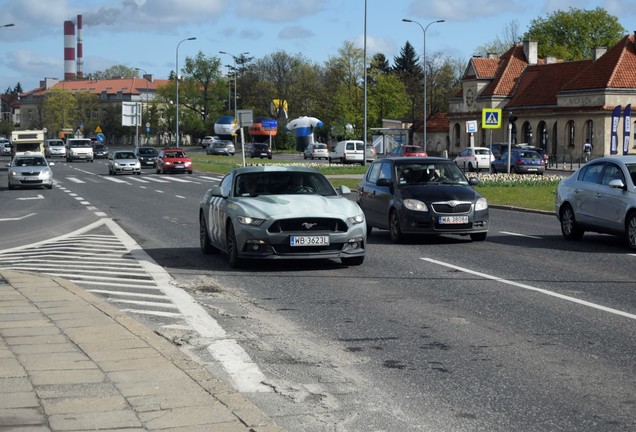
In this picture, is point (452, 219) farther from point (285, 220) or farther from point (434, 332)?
point (434, 332)

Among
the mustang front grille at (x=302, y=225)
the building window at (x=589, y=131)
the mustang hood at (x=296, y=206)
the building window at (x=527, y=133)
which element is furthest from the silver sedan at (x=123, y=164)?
the mustang front grille at (x=302, y=225)

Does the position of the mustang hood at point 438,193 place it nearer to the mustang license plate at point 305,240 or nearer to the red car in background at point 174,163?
the mustang license plate at point 305,240

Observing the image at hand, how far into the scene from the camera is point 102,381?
6.68 metres

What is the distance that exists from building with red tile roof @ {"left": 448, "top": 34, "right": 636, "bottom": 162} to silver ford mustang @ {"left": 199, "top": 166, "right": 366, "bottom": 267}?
59.0 meters

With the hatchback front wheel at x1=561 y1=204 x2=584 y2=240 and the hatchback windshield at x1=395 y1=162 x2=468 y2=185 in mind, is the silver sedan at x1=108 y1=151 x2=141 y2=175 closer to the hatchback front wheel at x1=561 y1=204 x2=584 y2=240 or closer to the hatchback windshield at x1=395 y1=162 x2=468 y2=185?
the hatchback windshield at x1=395 y1=162 x2=468 y2=185

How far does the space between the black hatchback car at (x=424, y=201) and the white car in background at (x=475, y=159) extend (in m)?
45.1

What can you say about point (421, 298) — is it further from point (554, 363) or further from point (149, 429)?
point (149, 429)

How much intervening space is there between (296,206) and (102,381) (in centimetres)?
736

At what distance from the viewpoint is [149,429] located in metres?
5.50

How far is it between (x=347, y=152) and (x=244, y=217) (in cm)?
6516

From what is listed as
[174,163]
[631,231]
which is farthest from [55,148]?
[631,231]

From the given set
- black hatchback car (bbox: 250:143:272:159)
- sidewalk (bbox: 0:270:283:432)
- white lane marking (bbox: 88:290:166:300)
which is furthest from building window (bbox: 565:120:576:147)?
sidewalk (bbox: 0:270:283:432)

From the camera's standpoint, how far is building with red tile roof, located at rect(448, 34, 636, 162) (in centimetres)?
7788

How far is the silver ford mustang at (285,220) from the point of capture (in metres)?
13.6
